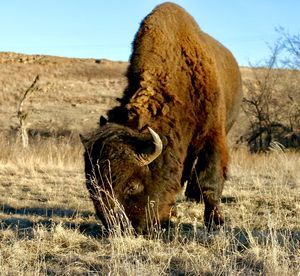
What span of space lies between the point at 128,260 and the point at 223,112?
347 centimetres

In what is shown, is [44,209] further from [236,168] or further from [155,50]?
[236,168]

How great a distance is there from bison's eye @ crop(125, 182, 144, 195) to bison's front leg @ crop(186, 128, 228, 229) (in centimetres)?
157

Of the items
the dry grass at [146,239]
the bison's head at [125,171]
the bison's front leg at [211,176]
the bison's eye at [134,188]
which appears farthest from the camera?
the bison's front leg at [211,176]

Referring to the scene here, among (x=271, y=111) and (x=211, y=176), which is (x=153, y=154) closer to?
(x=211, y=176)

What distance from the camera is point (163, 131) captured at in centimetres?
681

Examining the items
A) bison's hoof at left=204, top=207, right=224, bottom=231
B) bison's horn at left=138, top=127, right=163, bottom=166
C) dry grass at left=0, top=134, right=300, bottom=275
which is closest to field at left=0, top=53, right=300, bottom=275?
dry grass at left=0, top=134, right=300, bottom=275

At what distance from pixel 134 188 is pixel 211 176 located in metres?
1.77

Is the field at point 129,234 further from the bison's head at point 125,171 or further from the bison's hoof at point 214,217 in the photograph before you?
the bison's head at point 125,171

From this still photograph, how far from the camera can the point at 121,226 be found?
19.8ft

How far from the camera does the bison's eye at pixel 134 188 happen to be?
609 cm

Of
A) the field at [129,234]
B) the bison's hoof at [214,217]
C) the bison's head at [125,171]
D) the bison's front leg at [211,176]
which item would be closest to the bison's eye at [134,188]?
the bison's head at [125,171]

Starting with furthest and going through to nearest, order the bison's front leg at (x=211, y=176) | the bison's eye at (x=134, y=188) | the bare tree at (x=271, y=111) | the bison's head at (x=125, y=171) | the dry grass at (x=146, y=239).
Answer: the bare tree at (x=271, y=111)
the bison's front leg at (x=211, y=176)
the bison's eye at (x=134, y=188)
the bison's head at (x=125, y=171)
the dry grass at (x=146, y=239)

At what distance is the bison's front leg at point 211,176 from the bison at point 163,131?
1 cm

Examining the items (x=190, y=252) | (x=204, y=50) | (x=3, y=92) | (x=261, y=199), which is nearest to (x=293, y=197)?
(x=261, y=199)
